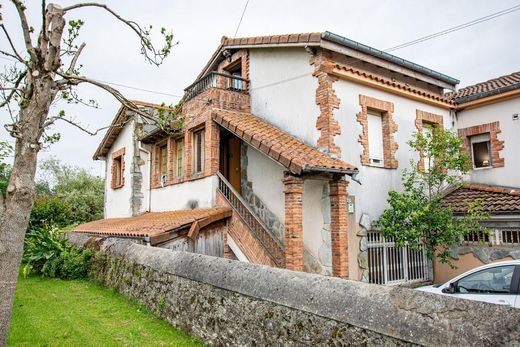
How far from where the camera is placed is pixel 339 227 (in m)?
8.95

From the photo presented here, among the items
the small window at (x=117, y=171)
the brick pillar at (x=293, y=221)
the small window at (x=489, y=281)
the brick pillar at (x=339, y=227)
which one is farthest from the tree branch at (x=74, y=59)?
the small window at (x=117, y=171)

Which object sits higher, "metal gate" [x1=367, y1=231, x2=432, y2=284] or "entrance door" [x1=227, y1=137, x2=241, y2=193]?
"entrance door" [x1=227, y1=137, x2=241, y2=193]

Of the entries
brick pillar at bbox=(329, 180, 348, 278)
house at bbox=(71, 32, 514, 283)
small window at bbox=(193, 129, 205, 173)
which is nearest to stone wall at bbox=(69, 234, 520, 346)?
house at bbox=(71, 32, 514, 283)

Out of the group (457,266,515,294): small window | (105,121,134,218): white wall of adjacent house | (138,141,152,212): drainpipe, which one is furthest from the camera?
(105,121,134,218): white wall of adjacent house

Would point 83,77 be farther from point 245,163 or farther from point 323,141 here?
point 245,163

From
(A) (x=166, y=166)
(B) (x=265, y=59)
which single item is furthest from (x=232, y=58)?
(A) (x=166, y=166)

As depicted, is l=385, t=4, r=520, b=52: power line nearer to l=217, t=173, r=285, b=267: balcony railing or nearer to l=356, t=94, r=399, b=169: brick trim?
l=356, t=94, r=399, b=169: brick trim

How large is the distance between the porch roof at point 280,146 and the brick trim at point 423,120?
389 centimetres

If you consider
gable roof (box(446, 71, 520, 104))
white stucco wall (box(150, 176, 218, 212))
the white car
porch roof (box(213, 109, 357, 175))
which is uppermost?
gable roof (box(446, 71, 520, 104))

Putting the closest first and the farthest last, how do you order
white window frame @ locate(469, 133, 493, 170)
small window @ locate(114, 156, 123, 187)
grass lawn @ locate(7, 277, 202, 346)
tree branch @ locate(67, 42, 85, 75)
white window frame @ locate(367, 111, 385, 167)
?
tree branch @ locate(67, 42, 85, 75)
grass lawn @ locate(7, 277, 202, 346)
white window frame @ locate(367, 111, 385, 167)
white window frame @ locate(469, 133, 493, 170)
small window @ locate(114, 156, 123, 187)

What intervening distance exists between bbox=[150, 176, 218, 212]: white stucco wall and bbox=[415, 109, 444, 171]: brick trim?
6568 mm

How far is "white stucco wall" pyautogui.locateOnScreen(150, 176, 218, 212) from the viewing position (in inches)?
441

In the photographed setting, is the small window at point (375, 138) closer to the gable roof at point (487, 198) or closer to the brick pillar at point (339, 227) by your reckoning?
the brick pillar at point (339, 227)

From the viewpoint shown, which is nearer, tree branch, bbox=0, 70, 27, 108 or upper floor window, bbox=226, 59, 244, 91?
tree branch, bbox=0, 70, 27, 108
